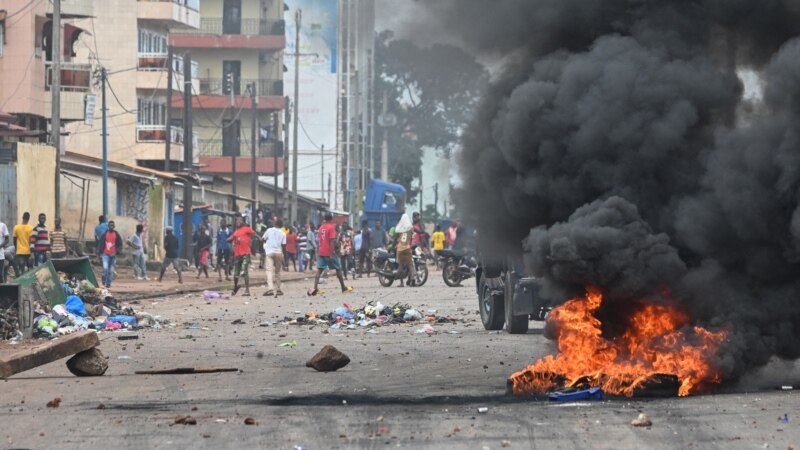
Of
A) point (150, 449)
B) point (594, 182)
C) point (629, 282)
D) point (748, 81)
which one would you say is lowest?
point (150, 449)

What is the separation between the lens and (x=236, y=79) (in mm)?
83688

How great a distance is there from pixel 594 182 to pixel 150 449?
5791 millimetres

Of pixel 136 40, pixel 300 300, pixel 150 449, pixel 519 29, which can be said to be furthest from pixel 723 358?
pixel 136 40

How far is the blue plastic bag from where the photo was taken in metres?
22.5

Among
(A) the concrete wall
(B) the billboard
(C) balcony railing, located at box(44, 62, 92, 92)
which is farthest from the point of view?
(B) the billboard

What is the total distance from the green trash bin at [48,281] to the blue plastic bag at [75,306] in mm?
106

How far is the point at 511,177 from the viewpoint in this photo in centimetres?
1423

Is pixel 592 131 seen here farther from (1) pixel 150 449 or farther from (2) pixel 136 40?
(2) pixel 136 40

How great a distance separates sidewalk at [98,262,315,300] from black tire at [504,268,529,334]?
1308 centimetres

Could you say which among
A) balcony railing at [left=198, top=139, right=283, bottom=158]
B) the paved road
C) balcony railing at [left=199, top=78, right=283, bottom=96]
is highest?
balcony railing at [left=199, top=78, right=283, bottom=96]

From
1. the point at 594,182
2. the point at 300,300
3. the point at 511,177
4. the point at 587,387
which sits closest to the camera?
the point at 587,387

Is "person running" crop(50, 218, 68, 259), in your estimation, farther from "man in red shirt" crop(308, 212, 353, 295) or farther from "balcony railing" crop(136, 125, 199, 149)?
"balcony railing" crop(136, 125, 199, 149)

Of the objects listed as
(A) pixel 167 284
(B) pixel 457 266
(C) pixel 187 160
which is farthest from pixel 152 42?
(B) pixel 457 266

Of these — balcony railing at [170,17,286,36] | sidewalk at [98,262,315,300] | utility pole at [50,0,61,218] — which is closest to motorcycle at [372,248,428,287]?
sidewalk at [98,262,315,300]
